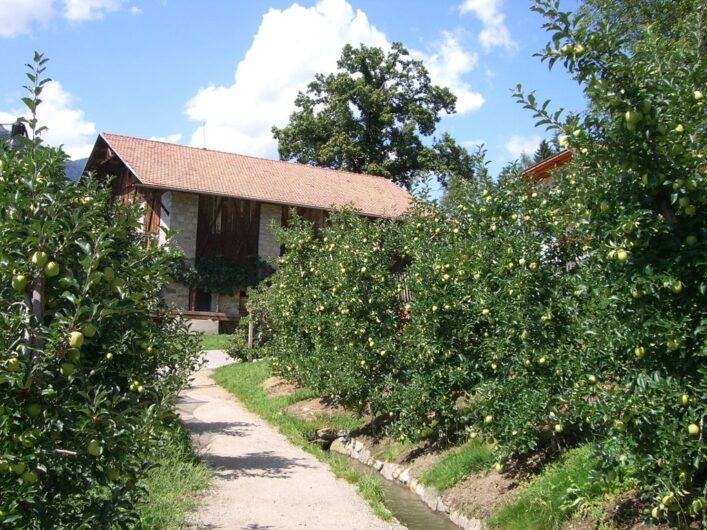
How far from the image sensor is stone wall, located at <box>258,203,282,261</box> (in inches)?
1005

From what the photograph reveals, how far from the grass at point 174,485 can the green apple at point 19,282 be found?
2.11 metres

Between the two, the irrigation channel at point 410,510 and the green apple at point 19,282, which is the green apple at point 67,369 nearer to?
the green apple at point 19,282

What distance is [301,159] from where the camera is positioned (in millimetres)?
37906

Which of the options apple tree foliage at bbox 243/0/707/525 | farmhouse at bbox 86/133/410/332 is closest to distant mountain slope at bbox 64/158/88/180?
farmhouse at bbox 86/133/410/332

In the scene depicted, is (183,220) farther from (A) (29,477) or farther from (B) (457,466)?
(A) (29,477)

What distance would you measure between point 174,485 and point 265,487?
1083 millimetres

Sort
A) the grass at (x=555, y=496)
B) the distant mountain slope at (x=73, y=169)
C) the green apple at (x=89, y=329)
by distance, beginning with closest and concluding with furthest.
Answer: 1. the green apple at (x=89, y=329)
2. the distant mountain slope at (x=73, y=169)
3. the grass at (x=555, y=496)

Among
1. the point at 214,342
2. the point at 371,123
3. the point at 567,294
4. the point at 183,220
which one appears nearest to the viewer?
the point at 567,294

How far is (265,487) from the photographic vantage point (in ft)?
23.6

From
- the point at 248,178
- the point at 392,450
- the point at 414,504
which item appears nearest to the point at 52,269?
the point at 414,504

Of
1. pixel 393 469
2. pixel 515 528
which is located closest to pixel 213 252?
pixel 393 469

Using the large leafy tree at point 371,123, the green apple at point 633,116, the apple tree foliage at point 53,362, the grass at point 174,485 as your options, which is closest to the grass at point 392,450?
the grass at point 174,485

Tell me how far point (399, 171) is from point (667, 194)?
34.5m

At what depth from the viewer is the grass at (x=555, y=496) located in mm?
5453
